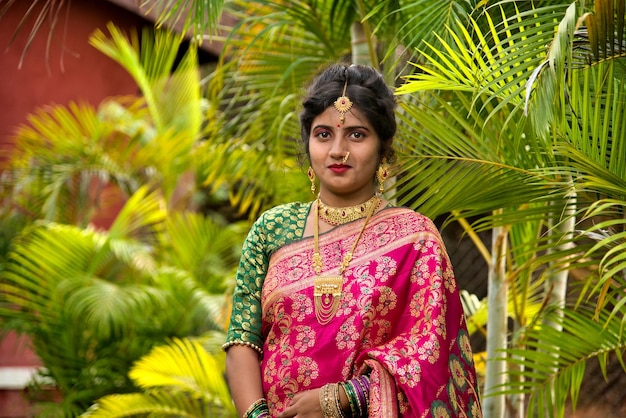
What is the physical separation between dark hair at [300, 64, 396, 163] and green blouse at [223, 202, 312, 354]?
185mm

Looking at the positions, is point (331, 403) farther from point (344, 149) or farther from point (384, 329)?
point (344, 149)

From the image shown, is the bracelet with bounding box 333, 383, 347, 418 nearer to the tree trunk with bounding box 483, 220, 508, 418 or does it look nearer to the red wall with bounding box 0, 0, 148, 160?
the tree trunk with bounding box 483, 220, 508, 418

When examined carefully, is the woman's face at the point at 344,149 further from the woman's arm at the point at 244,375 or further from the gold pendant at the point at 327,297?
the woman's arm at the point at 244,375

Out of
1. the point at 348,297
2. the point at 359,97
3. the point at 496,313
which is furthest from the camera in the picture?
the point at 496,313

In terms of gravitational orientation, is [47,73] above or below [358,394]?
above

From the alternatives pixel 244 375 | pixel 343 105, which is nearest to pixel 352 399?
pixel 244 375

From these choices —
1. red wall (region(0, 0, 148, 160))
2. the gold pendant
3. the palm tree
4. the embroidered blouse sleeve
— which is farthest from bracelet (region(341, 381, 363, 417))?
red wall (region(0, 0, 148, 160))

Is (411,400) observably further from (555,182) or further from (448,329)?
(555,182)

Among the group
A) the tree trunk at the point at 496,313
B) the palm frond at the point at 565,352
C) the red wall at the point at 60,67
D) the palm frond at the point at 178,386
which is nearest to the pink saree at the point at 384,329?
the palm frond at the point at 565,352

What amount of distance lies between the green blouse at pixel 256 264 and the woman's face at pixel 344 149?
170mm

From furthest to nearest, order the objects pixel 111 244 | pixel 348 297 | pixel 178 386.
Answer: pixel 111 244, pixel 178 386, pixel 348 297

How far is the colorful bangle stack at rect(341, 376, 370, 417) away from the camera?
2555mm

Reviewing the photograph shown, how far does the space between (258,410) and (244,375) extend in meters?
0.10

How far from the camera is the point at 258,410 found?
2.68 meters
